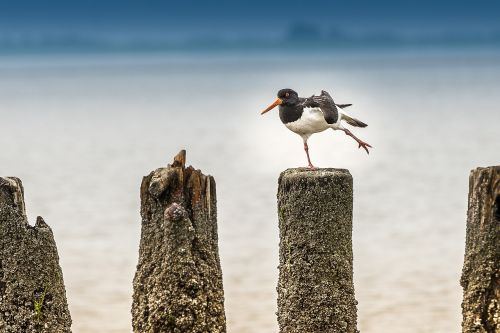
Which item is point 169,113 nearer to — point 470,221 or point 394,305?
point 394,305

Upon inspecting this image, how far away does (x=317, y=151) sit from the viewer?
29781 millimetres

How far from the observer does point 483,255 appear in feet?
28.5

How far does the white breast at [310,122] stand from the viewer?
11992mm

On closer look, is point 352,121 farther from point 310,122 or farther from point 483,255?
point 483,255

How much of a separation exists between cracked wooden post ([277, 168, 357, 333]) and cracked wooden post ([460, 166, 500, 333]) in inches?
36.1

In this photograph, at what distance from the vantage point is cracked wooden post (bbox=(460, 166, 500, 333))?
8570 millimetres

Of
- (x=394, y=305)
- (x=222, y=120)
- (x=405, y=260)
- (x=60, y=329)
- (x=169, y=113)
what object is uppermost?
(x=169, y=113)

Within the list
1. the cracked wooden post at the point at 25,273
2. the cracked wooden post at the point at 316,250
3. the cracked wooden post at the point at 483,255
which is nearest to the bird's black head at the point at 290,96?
the cracked wooden post at the point at 316,250

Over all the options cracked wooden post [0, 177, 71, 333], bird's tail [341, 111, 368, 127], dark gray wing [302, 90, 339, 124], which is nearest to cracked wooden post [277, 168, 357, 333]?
cracked wooden post [0, 177, 71, 333]

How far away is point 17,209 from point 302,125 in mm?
4009

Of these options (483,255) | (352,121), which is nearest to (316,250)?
(483,255)

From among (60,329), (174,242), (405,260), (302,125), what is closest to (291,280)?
(174,242)

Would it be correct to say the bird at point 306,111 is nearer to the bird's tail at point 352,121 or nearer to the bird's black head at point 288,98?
the bird's black head at point 288,98

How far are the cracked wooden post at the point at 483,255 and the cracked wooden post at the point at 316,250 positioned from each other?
918 mm
